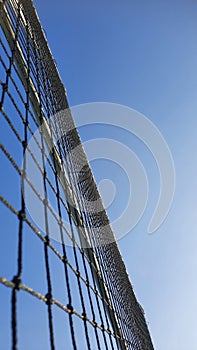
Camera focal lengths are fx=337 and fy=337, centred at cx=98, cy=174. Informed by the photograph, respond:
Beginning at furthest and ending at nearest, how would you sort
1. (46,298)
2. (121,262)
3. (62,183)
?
1. (121,262)
2. (62,183)
3. (46,298)

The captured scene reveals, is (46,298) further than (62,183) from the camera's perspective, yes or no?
No

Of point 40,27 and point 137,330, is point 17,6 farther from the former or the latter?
point 137,330

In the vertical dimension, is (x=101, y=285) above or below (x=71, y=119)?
below

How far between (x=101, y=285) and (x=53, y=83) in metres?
2.87

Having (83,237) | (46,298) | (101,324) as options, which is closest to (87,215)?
(83,237)

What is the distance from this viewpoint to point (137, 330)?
4992 mm

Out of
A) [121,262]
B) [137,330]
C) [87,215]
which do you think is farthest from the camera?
[121,262]

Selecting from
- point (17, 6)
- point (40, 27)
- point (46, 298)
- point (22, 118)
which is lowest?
point (46, 298)

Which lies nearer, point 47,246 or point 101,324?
point 47,246

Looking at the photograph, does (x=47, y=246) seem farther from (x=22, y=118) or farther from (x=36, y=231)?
(x=22, y=118)

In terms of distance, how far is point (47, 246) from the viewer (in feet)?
5.92

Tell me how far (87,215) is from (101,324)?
159 centimetres

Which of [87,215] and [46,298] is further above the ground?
[87,215]

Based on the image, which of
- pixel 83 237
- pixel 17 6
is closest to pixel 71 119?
pixel 17 6
